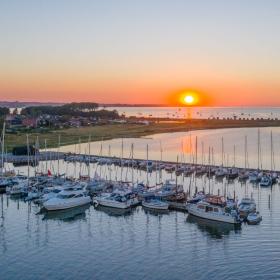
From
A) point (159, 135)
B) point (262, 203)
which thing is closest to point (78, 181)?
point (262, 203)

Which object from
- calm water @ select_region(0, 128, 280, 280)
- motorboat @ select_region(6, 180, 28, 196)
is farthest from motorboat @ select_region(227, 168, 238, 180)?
motorboat @ select_region(6, 180, 28, 196)

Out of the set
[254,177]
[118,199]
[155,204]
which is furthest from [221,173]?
[118,199]

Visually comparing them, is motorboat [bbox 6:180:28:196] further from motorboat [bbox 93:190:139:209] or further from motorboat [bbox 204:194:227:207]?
motorboat [bbox 204:194:227:207]

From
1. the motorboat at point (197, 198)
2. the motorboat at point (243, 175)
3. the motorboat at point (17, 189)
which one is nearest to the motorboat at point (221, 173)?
the motorboat at point (243, 175)

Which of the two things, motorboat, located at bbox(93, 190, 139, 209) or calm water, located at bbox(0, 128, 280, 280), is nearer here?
calm water, located at bbox(0, 128, 280, 280)

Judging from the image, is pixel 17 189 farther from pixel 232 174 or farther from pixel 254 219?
pixel 232 174
